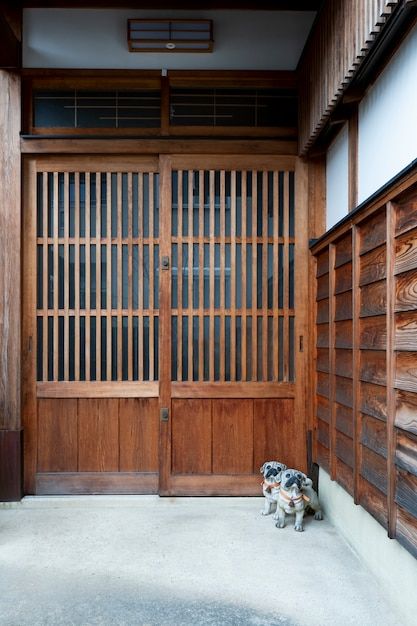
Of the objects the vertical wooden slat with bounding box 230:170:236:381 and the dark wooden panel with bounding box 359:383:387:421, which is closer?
the dark wooden panel with bounding box 359:383:387:421

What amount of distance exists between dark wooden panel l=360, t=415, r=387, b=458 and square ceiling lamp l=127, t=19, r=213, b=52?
256 centimetres

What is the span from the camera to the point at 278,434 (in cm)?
372

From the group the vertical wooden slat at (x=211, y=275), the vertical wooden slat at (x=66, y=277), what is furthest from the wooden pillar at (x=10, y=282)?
the vertical wooden slat at (x=211, y=275)

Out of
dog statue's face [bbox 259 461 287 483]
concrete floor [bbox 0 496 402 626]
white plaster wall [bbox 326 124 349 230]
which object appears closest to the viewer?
concrete floor [bbox 0 496 402 626]

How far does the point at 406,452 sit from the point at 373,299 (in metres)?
0.74

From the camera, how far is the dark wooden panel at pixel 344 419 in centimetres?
287

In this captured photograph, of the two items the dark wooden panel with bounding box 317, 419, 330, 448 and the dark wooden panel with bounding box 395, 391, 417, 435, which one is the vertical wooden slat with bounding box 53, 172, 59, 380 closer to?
the dark wooden panel with bounding box 317, 419, 330, 448

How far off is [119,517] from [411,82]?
282 centimetres

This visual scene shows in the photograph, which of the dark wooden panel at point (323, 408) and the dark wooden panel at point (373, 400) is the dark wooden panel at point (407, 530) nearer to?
the dark wooden panel at point (373, 400)

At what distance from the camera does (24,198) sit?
3.76 meters

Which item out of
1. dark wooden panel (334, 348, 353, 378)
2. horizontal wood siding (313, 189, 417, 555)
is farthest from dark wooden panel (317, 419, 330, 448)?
dark wooden panel (334, 348, 353, 378)

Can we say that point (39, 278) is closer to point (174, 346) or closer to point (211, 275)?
point (174, 346)

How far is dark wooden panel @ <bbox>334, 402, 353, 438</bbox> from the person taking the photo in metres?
2.87

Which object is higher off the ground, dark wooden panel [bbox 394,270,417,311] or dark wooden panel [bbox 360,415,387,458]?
dark wooden panel [bbox 394,270,417,311]
